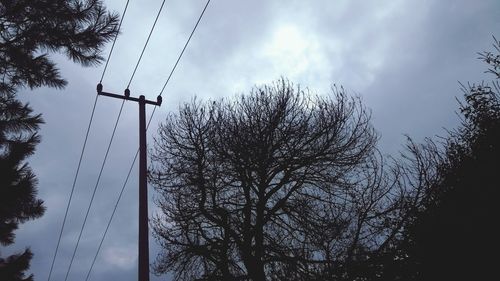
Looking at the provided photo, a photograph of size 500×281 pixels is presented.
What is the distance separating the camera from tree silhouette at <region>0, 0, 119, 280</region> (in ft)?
25.2

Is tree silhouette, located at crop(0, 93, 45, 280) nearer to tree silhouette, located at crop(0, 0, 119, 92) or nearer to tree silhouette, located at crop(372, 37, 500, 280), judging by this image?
tree silhouette, located at crop(0, 0, 119, 92)

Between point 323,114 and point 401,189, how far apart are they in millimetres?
5127

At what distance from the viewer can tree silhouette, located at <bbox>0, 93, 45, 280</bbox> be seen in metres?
7.50

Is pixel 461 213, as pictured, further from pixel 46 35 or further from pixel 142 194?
pixel 46 35

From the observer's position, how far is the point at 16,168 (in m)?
7.84

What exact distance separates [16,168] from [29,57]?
7.76 feet

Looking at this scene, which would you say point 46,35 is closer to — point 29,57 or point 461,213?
point 29,57

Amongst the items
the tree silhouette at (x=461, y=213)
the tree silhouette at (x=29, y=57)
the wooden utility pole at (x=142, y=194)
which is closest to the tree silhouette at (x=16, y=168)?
the tree silhouette at (x=29, y=57)

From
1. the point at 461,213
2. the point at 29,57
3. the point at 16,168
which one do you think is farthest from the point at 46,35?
the point at 461,213

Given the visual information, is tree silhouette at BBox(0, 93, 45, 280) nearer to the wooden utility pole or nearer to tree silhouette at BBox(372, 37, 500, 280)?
the wooden utility pole

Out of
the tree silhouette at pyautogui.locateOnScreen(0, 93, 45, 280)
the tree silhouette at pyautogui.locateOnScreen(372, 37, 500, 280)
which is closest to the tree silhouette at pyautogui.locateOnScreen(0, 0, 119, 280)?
the tree silhouette at pyautogui.locateOnScreen(0, 93, 45, 280)

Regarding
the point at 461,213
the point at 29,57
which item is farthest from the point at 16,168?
the point at 461,213

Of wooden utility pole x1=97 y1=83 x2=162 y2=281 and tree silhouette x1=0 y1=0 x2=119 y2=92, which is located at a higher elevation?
tree silhouette x1=0 y1=0 x2=119 y2=92

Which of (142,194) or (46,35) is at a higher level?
(46,35)
